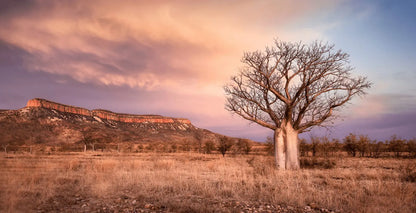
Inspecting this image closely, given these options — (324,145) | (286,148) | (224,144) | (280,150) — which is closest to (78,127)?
(224,144)

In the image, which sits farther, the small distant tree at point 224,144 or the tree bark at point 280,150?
the small distant tree at point 224,144

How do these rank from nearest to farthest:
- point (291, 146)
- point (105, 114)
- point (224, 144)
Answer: point (291, 146)
point (224, 144)
point (105, 114)

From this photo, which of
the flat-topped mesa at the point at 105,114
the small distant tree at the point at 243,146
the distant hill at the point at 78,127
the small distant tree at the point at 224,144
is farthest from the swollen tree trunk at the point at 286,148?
the flat-topped mesa at the point at 105,114

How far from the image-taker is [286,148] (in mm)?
11984

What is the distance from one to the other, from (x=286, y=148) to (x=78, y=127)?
88006mm

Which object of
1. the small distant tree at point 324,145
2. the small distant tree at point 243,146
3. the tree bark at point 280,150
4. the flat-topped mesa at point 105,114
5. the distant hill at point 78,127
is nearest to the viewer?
the tree bark at point 280,150

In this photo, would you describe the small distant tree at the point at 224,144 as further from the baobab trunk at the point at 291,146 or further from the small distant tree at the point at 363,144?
the baobab trunk at the point at 291,146

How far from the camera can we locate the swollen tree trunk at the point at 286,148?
11820 mm

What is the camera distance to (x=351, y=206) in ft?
16.0

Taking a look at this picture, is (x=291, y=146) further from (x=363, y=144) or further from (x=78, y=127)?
(x=78, y=127)

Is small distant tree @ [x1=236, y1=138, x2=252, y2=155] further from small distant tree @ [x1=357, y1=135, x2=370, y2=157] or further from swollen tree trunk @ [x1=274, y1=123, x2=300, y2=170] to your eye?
swollen tree trunk @ [x1=274, y1=123, x2=300, y2=170]

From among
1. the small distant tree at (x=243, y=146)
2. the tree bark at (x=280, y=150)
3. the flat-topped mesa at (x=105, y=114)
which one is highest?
the flat-topped mesa at (x=105, y=114)

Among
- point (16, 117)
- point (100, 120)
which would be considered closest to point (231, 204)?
point (16, 117)

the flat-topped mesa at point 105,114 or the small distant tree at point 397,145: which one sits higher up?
the flat-topped mesa at point 105,114
